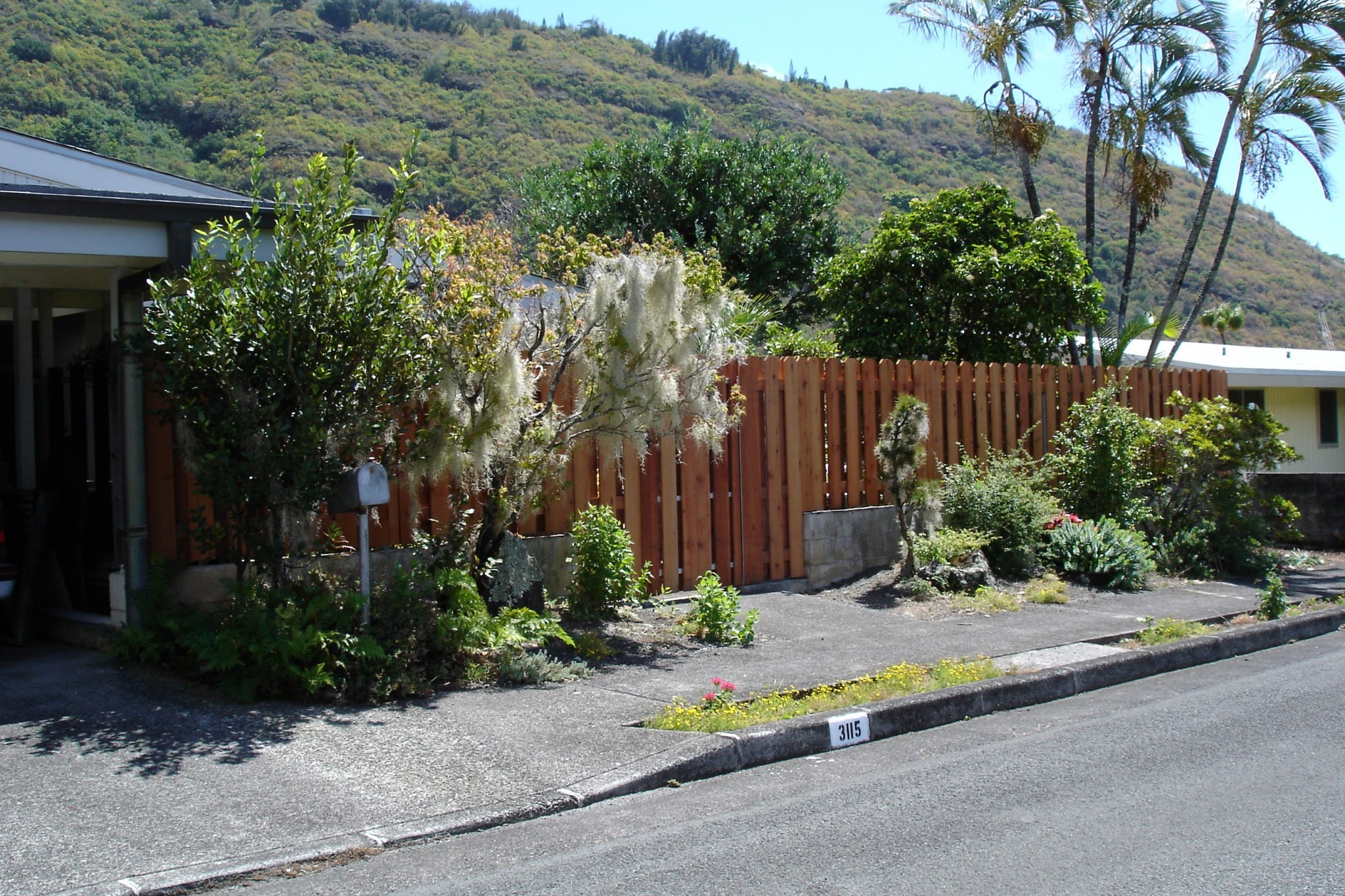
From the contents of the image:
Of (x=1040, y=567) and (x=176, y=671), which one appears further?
(x=1040, y=567)

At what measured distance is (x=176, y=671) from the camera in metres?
7.24

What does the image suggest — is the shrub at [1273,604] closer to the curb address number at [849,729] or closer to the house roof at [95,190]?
the curb address number at [849,729]

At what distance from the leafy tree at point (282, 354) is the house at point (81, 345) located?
551 millimetres

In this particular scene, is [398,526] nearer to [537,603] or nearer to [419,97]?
[537,603]

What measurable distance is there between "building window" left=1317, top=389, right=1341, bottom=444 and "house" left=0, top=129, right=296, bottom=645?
75.4ft

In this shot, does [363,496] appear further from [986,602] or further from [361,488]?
[986,602]

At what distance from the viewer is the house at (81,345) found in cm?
722

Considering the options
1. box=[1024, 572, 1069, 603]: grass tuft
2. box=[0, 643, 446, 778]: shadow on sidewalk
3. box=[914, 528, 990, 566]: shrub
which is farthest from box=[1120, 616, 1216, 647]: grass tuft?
box=[0, 643, 446, 778]: shadow on sidewalk

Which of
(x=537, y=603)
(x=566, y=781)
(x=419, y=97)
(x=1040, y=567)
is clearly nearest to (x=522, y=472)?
(x=537, y=603)

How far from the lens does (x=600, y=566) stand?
8992mm

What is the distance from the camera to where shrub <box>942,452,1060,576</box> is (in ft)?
38.3

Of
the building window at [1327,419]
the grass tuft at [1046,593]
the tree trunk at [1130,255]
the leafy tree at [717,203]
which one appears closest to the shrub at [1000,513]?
the grass tuft at [1046,593]

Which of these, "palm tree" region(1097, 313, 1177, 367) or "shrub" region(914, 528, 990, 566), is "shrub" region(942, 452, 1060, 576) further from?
"palm tree" region(1097, 313, 1177, 367)

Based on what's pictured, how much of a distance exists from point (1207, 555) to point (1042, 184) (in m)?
58.5
